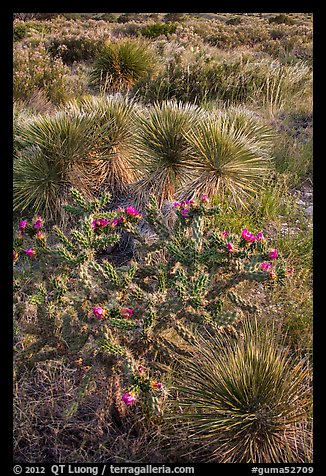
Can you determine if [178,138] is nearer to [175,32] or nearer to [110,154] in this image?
[110,154]

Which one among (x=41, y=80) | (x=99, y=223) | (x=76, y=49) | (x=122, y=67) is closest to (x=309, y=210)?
(x=99, y=223)

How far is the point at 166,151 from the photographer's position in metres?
4.84

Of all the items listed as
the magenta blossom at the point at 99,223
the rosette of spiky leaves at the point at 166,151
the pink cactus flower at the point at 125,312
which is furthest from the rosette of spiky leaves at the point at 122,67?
the pink cactus flower at the point at 125,312

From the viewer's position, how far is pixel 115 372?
8.33ft

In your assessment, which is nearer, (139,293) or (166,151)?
(139,293)

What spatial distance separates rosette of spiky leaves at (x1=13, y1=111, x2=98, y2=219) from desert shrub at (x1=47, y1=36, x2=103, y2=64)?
8.16 metres

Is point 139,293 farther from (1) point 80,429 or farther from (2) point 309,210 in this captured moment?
(2) point 309,210

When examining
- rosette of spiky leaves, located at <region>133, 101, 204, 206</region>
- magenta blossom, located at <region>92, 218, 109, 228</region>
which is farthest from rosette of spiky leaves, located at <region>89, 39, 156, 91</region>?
magenta blossom, located at <region>92, 218, 109, 228</region>

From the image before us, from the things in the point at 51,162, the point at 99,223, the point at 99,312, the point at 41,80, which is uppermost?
the point at 99,223

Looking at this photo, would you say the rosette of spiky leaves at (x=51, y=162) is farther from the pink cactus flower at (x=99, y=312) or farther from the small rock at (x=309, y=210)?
the pink cactus flower at (x=99, y=312)

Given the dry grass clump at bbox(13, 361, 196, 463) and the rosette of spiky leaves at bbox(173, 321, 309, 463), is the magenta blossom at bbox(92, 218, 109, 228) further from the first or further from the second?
the rosette of spiky leaves at bbox(173, 321, 309, 463)

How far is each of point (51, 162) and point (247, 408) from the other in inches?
140

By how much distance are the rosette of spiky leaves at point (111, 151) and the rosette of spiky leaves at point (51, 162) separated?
158mm

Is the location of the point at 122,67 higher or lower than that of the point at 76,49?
higher
